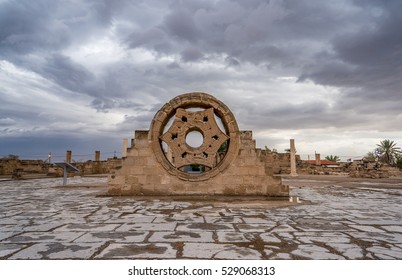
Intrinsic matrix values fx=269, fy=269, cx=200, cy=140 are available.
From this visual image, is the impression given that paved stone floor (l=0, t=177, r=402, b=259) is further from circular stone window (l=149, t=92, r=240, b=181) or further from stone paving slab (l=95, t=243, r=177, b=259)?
Answer: circular stone window (l=149, t=92, r=240, b=181)

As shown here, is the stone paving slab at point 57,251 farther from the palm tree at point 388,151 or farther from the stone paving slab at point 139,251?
the palm tree at point 388,151

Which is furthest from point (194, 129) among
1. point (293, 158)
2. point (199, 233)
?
point (293, 158)

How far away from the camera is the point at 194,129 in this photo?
7.27m

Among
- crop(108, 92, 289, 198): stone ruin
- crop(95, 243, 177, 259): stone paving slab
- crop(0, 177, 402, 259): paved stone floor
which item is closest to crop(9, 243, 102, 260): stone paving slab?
crop(0, 177, 402, 259): paved stone floor

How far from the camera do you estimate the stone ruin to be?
22.4ft

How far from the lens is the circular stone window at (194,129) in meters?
6.99

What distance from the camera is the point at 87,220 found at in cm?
400

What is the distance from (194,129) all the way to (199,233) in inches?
169

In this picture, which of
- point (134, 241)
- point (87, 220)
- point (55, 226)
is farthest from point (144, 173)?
point (134, 241)

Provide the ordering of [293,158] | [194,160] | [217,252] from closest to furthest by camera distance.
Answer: [217,252] → [194,160] → [293,158]

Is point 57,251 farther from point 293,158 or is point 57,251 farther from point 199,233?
point 293,158

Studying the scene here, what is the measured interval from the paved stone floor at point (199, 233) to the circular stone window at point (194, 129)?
2001 millimetres

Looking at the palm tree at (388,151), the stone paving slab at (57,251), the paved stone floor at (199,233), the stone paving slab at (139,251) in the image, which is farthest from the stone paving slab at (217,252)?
the palm tree at (388,151)
